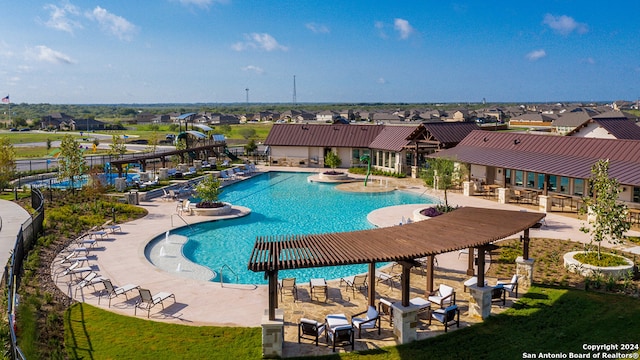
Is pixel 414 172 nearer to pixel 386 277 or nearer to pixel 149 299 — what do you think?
pixel 386 277

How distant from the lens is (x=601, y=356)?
456 inches

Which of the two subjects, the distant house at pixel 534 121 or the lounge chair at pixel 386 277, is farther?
the distant house at pixel 534 121

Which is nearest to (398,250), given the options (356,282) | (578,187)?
(356,282)

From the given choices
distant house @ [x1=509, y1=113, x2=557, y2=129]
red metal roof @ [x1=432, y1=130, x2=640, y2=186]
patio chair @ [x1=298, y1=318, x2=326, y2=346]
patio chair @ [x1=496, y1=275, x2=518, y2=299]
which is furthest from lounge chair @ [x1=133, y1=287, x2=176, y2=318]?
distant house @ [x1=509, y1=113, x2=557, y2=129]

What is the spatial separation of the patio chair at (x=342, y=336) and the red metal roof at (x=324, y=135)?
121ft

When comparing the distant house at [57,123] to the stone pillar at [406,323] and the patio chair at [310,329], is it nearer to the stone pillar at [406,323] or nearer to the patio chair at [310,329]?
the patio chair at [310,329]

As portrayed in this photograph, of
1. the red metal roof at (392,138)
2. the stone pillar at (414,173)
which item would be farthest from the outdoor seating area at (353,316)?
the red metal roof at (392,138)

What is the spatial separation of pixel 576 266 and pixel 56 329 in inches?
663

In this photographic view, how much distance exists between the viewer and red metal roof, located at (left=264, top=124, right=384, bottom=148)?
4972 cm

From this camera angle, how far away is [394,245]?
13211 mm

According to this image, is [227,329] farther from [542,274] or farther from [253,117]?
[253,117]

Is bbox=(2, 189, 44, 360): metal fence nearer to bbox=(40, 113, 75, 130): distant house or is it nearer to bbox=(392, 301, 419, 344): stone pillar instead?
bbox=(392, 301, 419, 344): stone pillar

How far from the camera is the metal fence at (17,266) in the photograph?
10.8 metres

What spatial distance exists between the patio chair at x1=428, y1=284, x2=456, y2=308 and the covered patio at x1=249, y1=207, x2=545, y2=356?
0.63m
